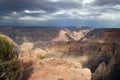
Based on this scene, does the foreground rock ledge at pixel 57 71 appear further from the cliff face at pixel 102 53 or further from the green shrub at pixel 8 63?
the cliff face at pixel 102 53

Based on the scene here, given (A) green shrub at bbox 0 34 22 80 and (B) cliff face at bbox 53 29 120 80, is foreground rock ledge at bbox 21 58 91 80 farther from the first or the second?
(B) cliff face at bbox 53 29 120 80

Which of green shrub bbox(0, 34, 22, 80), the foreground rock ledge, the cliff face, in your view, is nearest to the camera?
green shrub bbox(0, 34, 22, 80)

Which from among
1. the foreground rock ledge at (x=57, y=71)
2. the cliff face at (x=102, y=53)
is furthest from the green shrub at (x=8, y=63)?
the cliff face at (x=102, y=53)

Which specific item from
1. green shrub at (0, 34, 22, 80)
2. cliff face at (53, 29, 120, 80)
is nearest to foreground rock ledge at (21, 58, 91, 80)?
green shrub at (0, 34, 22, 80)

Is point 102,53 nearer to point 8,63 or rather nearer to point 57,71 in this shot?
point 57,71

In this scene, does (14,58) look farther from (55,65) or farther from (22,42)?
(22,42)

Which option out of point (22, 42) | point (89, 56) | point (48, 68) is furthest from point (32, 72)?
point (22, 42)
